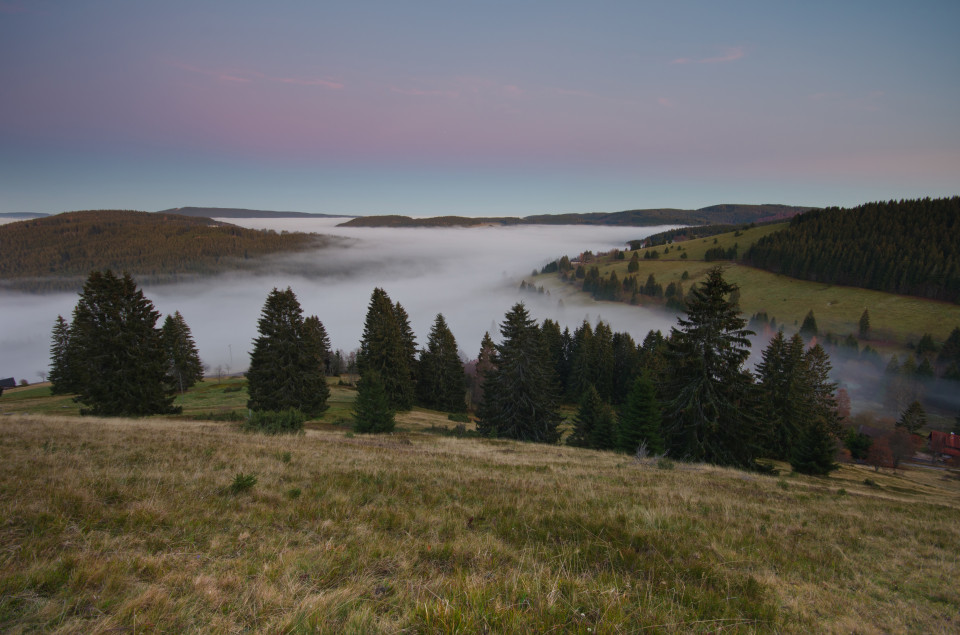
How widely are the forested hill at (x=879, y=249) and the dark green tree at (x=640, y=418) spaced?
16228 centimetres

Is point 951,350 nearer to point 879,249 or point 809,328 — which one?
point 809,328

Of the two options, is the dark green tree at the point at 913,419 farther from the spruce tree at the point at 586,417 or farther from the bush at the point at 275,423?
the bush at the point at 275,423

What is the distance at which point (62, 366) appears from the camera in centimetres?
5503

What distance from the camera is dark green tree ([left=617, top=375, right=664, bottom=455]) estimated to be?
27344mm

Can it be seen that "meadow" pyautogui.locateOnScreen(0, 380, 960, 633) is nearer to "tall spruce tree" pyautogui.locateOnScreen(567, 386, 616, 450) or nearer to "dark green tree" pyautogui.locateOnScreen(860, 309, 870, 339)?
"tall spruce tree" pyautogui.locateOnScreen(567, 386, 616, 450)

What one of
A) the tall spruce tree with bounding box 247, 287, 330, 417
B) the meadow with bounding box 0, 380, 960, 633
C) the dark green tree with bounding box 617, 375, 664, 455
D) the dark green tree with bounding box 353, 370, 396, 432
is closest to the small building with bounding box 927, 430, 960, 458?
the dark green tree with bounding box 617, 375, 664, 455

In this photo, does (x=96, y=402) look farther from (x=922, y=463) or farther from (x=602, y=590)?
(x=922, y=463)

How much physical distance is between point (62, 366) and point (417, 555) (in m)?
80.9

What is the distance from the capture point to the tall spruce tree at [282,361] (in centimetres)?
3534

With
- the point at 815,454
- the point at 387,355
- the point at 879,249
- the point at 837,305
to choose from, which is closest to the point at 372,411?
the point at 387,355

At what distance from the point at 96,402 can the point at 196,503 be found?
33.2 metres

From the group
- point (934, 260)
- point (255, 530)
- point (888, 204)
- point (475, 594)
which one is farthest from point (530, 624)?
point (888, 204)

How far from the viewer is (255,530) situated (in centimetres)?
487

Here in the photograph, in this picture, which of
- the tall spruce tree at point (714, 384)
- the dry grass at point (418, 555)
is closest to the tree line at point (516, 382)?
the tall spruce tree at point (714, 384)
